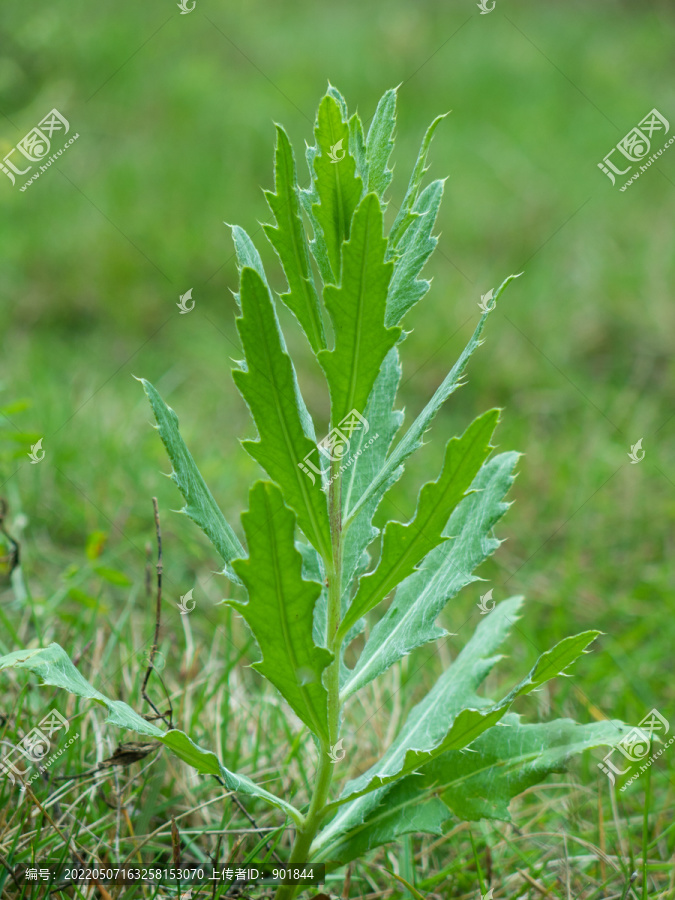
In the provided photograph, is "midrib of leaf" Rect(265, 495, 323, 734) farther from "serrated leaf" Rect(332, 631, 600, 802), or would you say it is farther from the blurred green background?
the blurred green background

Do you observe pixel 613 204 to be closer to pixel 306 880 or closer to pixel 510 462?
pixel 510 462

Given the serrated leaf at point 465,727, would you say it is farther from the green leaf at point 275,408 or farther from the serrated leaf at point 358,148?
the serrated leaf at point 358,148

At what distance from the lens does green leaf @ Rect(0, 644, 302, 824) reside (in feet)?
3.52

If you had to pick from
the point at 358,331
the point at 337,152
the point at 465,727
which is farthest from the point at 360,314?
the point at 465,727

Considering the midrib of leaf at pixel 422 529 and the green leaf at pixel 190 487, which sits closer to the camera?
the midrib of leaf at pixel 422 529

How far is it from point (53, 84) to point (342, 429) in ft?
19.9

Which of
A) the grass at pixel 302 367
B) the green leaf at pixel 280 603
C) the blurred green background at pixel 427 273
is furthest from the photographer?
the blurred green background at pixel 427 273

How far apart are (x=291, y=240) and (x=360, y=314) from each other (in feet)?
0.52

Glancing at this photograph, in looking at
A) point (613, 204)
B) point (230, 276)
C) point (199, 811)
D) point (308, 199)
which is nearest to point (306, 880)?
point (199, 811)

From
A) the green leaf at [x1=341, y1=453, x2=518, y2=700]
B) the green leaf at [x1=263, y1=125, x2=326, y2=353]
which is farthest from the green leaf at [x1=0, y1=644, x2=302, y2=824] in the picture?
the green leaf at [x1=263, y1=125, x2=326, y2=353]

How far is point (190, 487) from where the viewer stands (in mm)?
1221

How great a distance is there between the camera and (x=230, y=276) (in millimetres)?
5227

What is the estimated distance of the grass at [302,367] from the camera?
1.71 m

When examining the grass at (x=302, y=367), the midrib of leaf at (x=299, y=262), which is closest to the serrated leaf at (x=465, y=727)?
the grass at (x=302, y=367)
